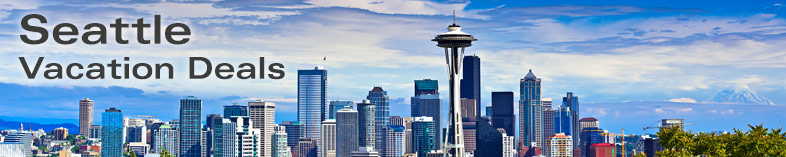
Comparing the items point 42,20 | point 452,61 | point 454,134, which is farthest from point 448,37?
point 42,20

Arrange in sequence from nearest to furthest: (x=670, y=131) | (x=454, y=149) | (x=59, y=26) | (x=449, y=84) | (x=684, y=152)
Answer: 1. (x=684, y=152)
2. (x=670, y=131)
3. (x=59, y=26)
4. (x=449, y=84)
5. (x=454, y=149)

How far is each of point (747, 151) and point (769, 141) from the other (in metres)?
1.38

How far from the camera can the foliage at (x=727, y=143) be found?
60656 millimetres

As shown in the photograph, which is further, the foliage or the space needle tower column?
the space needle tower column

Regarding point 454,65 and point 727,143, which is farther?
point 454,65

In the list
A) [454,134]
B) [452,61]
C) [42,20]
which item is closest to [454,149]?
[454,134]

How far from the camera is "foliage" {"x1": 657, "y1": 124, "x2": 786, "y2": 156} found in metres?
60.7

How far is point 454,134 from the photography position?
145 m

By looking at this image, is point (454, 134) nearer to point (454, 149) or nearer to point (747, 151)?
point (454, 149)

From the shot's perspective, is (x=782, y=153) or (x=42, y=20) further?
(x=42, y=20)

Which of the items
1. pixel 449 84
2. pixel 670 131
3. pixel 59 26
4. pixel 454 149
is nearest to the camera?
pixel 670 131

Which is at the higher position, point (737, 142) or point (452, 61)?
point (452, 61)

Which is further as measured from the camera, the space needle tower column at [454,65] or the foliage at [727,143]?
the space needle tower column at [454,65]

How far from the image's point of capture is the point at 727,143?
62469 millimetres
